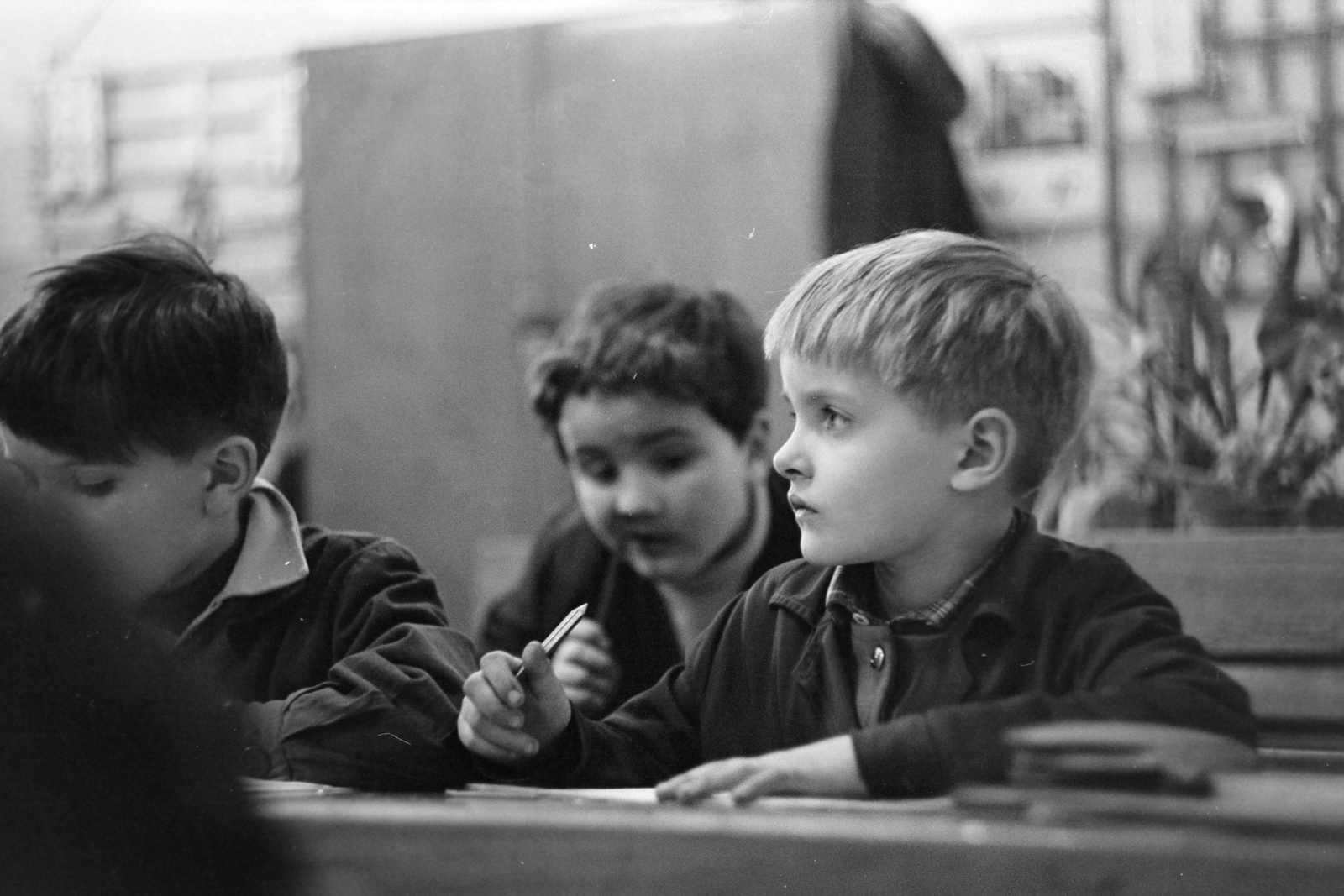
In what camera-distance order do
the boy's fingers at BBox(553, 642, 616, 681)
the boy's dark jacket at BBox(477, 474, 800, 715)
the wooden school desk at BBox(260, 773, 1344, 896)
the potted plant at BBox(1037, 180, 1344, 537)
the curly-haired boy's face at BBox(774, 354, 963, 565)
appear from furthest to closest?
1. the potted plant at BBox(1037, 180, 1344, 537)
2. the boy's fingers at BBox(553, 642, 616, 681)
3. the boy's dark jacket at BBox(477, 474, 800, 715)
4. the curly-haired boy's face at BBox(774, 354, 963, 565)
5. the wooden school desk at BBox(260, 773, 1344, 896)


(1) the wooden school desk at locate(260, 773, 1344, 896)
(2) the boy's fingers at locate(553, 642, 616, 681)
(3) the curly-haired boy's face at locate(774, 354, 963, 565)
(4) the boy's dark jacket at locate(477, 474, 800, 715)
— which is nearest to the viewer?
(1) the wooden school desk at locate(260, 773, 1344, 896)

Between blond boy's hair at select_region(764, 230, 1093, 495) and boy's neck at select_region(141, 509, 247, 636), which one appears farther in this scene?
boy's neck at select_region(141, 509, 247, 636)

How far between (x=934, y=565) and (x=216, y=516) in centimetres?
51

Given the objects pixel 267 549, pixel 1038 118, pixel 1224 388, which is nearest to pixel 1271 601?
pixel 1224 388

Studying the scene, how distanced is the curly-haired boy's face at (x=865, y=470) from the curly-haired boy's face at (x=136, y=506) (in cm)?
45

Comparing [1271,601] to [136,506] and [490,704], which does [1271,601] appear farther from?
[136,506]

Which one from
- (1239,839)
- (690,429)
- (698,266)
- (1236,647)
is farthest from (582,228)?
(1239,839)

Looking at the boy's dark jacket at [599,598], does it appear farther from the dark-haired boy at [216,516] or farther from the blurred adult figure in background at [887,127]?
the blurred adult figure in background at [887,127]

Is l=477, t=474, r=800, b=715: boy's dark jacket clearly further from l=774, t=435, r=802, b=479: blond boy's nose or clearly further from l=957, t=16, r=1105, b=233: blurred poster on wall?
l=957, t=16, r=1105, b=233: blurred poster on wall

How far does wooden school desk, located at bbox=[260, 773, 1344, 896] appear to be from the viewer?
0.68 meters

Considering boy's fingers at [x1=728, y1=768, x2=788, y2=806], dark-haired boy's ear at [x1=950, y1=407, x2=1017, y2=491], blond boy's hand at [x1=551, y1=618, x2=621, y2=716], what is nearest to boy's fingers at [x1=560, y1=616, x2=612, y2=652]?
blond boy's hand at [x1=551, y1=618, x2=621, y2=716]

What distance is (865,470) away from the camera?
79 cm

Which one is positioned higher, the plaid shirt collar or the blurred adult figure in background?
the blurred adult figure in background

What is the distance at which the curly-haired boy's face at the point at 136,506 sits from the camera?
1.01 m
